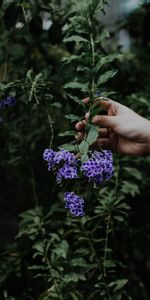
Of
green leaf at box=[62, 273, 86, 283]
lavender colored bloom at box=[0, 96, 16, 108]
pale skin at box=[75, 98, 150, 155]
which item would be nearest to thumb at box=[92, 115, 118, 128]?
pale skin at box=[75, 98, 150, 155]

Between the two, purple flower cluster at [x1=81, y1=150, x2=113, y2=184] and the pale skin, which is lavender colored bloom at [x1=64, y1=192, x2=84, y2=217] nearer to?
purple flower cluster at [x1=81, y1=150, x2=113, y2=184]

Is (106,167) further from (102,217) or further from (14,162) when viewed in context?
(14,162)

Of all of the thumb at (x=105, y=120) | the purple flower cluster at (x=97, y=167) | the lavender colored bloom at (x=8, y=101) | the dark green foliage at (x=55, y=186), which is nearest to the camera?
the purple flower cluster at (x=97, y=167)

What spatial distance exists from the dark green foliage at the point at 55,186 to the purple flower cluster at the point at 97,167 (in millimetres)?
33

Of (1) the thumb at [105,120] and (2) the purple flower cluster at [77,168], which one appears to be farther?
(1) the thumb at [105,120]

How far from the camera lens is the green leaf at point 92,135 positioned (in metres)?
1.62

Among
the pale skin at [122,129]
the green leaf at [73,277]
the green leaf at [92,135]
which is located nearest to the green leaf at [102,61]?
the pale skin at [122,129]

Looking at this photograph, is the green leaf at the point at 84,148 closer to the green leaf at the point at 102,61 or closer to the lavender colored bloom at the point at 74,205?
the lavender colored bloom at the point at 74,205

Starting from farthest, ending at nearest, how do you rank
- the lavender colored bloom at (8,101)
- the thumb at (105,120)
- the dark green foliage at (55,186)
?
the lavender colored bloom at (8,101) < the dark green foliage at (55,186) < the thumb at (105,120)

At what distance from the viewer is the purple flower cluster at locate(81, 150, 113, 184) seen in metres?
1.57

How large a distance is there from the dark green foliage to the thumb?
0.16 ft

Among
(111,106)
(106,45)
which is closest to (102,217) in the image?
(111,106)

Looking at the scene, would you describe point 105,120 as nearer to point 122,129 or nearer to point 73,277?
point 122,129

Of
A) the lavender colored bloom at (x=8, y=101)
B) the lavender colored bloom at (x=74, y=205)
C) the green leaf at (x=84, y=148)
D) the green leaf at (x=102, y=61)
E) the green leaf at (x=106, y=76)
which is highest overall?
the green leaf at (x=102, y=61)
